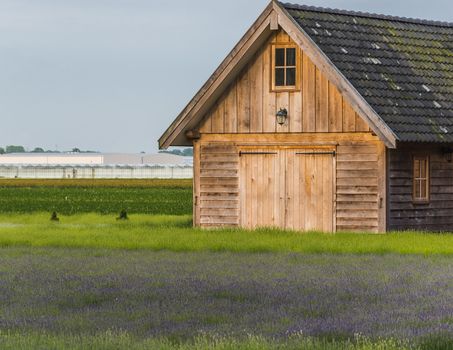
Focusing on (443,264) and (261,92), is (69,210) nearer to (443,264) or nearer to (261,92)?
(261,92)

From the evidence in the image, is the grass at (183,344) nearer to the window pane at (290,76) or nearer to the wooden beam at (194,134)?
the window pane at (290,76)

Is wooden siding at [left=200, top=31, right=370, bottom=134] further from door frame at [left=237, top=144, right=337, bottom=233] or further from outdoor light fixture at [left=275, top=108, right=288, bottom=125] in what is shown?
door frame at [left=237, top=144, right=337, bottom=233]

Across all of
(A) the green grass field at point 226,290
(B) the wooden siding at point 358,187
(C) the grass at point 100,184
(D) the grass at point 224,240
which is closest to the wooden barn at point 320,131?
(B) the wooden siding at point 358,187

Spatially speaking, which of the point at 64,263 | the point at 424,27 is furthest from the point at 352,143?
the point at 64,263

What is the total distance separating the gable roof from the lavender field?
23.1 feet

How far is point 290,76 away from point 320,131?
1744mm

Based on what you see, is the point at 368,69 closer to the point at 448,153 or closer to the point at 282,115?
the point at 282,115

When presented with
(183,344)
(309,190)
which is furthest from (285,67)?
(183,344)

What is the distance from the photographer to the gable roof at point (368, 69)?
30.4 metres

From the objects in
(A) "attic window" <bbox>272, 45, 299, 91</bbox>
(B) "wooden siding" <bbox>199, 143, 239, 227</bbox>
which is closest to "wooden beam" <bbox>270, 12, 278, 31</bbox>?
(A) "attic window" <bbox>272, 45, 299, 91</bbox>

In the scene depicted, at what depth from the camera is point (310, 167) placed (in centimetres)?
3172

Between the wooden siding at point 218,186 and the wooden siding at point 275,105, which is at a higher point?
the wooden siding at point 275,105

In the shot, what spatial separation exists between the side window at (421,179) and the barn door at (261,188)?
343 centimetres

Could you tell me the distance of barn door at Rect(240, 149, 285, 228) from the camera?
3219 cm
